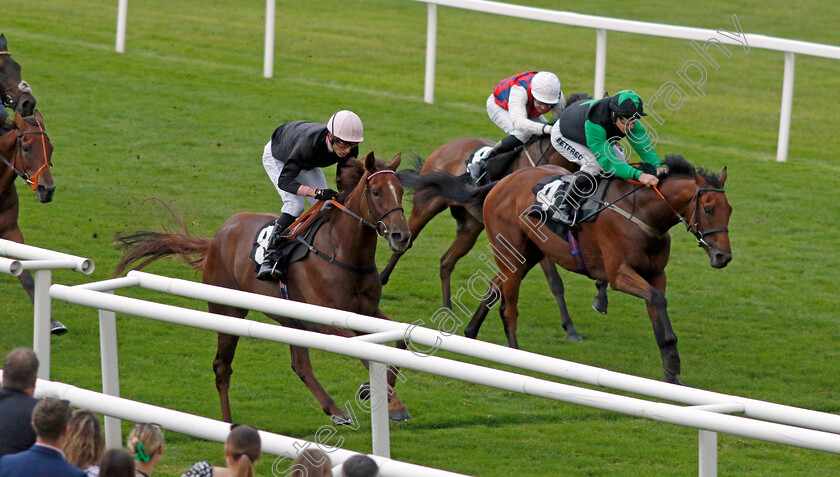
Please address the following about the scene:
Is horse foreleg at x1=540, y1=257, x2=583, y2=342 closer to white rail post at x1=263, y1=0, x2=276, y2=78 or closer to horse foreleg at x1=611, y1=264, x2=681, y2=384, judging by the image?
horse foreleg at x1=611, y1=264, x2=681, y2=384

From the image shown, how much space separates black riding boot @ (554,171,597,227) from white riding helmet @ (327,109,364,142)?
6.04ft

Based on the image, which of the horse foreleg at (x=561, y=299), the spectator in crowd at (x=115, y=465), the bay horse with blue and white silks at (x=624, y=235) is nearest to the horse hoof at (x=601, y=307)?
the horse foreleg at (x=561, y=299)

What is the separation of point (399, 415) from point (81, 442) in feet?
9.16

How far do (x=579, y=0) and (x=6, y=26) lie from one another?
11.3 metres

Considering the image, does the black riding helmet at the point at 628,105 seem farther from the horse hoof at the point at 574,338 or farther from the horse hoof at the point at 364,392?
the horse hoof at the point at 364,392

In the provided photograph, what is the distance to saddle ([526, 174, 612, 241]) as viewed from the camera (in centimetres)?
736

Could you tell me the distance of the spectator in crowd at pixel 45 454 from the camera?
129 inches

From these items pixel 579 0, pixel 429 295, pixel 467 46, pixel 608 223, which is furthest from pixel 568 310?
pixel 579 0

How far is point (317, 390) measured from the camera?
586cm

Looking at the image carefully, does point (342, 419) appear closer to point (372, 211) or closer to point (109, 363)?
point (372, 211)

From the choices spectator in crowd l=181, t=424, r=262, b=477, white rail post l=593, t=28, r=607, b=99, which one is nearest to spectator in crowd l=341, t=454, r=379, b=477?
spectator in crowd l=181, t=424, r=262, b=477

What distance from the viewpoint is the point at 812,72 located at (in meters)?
17.3

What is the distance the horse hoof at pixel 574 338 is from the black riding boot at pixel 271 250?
2491mm

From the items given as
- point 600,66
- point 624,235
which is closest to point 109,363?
point 624,235
